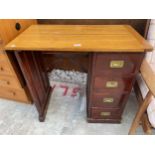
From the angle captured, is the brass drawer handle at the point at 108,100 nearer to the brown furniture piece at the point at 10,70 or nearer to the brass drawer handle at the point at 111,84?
the brass drawer handle at the point at 111,84

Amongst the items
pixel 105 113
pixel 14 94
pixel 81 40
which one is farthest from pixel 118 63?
pixel 14 94

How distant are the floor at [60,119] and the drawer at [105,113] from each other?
90mm

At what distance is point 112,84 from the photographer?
3.67 ft

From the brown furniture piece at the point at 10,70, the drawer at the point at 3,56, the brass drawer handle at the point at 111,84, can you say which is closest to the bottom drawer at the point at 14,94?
the brown furniture piece at the point at 10,70

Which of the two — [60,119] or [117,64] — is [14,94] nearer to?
[60,119]

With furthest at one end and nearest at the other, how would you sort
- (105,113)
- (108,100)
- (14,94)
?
Result: (14,94)
(105,113)
(108,100)

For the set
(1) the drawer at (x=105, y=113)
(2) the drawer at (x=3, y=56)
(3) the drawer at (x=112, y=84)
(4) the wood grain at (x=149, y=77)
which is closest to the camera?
(4) the wood grain at (x=149, y=77)

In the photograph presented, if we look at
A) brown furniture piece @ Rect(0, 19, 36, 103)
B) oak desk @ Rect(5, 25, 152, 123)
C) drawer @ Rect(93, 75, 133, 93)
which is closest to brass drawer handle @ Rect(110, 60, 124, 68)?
oak desk @ Rect(5, 25, 152, 123)

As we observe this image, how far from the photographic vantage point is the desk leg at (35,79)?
110cm

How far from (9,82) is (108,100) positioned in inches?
38.5
